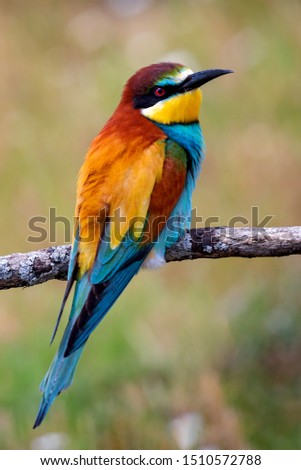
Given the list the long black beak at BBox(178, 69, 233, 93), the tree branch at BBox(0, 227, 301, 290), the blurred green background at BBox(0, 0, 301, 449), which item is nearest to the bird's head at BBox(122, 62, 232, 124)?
the long black beak at BBox(178, 69, 233, 93)

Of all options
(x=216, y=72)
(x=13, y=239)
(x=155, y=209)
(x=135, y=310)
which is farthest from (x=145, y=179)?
(x=13, y=239)

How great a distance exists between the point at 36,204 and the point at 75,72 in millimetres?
1452

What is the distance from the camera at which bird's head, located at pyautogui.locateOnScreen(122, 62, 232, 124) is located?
3.73 meters

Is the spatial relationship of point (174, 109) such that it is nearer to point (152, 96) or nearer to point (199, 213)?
point (152, 96)

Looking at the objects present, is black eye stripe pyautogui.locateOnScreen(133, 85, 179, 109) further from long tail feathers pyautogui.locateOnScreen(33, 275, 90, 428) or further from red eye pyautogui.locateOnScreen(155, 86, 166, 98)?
long tail feathers pyautogui.locateOnScreen(33, 275, 90, 428)

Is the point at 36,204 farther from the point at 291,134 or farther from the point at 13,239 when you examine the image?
the point at 291,134

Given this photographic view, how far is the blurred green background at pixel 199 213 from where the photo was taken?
14.2ft

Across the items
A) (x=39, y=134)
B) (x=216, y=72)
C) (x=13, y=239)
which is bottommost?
(x=13, y=239)

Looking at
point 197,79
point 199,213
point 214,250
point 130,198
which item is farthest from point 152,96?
point 199,213

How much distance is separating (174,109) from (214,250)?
0.79m

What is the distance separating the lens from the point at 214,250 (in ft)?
10.3

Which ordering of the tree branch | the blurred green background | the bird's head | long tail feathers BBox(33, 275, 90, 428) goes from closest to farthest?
the tree branch, long tail feathers BBox(33, 275, 90, 428), the bird's head, the blurred green background

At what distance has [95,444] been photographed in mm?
4117

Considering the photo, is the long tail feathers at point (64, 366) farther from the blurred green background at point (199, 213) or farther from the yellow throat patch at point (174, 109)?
the blurred green background at point (199, 213)
